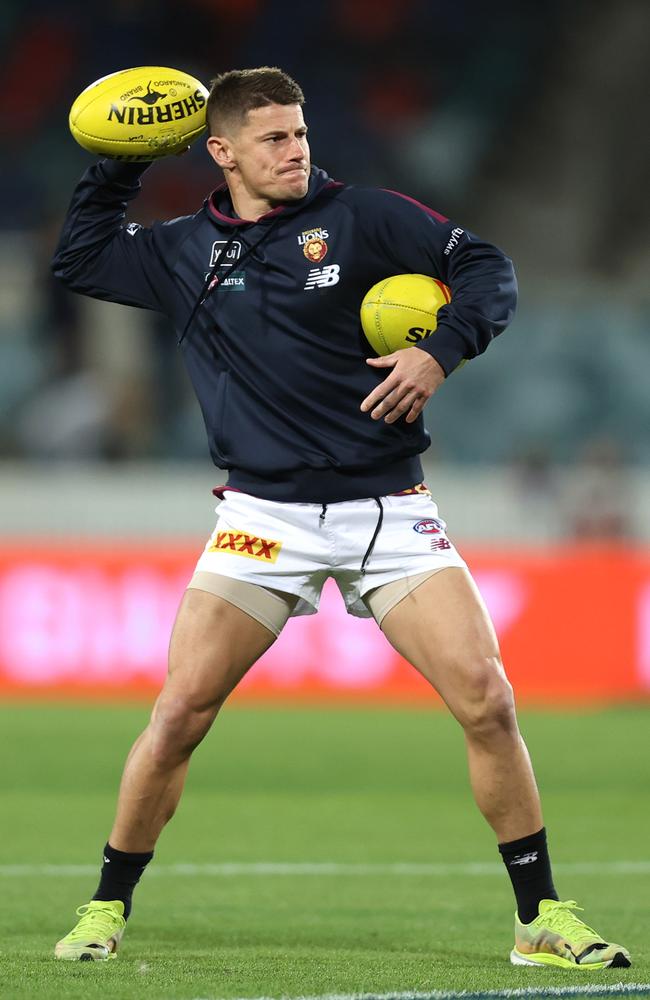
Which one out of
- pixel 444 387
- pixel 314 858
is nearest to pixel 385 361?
pixel 314 858

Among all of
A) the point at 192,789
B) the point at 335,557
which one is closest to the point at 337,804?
the point at 192,789

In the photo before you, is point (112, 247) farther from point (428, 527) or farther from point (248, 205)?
point (428, 527)

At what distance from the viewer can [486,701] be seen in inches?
190

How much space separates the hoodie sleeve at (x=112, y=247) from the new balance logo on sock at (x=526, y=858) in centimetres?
198

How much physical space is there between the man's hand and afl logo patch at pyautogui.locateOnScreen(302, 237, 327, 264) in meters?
0.45

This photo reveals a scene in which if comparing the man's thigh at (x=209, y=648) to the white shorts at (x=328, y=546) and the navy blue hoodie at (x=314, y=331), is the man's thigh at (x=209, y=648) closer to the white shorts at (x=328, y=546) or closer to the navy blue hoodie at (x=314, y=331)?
the white shorts at (x=328, y=546)

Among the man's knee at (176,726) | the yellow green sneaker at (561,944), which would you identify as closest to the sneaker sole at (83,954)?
the man's knee at (176,726)

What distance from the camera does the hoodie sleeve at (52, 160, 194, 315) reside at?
5.43 m

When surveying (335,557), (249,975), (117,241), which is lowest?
(249,975)

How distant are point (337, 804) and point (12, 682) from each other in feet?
17.7

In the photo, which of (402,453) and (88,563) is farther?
(88,563)

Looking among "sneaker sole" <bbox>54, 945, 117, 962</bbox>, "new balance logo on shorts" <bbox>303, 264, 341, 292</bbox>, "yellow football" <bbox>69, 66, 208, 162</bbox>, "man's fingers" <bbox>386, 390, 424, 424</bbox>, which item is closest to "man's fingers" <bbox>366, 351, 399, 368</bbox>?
"man's fingers" <bbox>386, 390, 424, 424</bbox>

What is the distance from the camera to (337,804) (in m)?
8.99

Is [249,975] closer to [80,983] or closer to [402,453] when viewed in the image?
[80,983]
